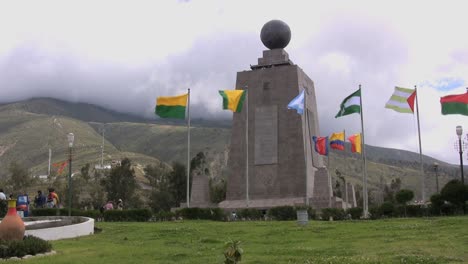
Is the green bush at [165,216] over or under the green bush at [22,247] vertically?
over

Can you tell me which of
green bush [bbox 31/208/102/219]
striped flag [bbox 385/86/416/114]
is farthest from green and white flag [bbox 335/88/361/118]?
green bush [bbox 31/208/102/219]

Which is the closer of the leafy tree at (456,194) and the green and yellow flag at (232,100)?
the leafy tree at (456,194)

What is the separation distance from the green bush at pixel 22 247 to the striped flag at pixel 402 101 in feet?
61.4

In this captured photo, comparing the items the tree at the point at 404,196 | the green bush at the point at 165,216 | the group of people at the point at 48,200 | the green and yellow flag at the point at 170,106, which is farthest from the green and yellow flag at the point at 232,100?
the group of people at the point at 48,200

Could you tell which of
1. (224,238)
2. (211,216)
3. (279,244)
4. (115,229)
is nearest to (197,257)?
(279,244)

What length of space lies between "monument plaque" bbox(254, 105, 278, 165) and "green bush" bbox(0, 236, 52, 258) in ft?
70.0

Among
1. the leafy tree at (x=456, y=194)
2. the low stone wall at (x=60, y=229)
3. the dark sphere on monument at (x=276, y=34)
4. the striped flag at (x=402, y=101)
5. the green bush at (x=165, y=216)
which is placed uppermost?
the dark sphere on monument at (x=276, y=34)

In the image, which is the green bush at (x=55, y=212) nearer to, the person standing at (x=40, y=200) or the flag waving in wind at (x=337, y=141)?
the person standing at (x=40, y=200)

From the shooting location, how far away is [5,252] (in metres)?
12.8

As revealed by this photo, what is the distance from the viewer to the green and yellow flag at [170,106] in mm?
28500

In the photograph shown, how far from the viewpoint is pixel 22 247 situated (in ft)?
42.5

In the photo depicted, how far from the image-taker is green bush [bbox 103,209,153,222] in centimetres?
2737

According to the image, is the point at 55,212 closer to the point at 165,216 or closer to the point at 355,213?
the point at 165,216

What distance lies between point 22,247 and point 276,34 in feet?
85.0
